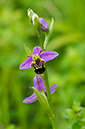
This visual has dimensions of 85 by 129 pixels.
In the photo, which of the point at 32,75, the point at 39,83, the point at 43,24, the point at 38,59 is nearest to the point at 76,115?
the point at 39,83

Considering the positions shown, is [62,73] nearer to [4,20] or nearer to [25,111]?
[25,111]

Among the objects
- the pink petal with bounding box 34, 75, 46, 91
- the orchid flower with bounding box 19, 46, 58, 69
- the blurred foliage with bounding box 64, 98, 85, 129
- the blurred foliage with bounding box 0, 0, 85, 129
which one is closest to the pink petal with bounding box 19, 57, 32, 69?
the orchid flower with bounding box 19, 46, 58, 69

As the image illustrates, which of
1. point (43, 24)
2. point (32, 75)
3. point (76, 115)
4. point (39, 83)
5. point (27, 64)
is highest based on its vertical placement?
point (43, 24)

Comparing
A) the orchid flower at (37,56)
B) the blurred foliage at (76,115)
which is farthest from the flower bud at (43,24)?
the blurred foliage at (76,115)

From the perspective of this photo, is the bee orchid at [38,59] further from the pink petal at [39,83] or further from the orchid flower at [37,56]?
the pink petal at [39,83]

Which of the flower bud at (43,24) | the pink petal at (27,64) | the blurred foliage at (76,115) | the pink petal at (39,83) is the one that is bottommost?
the blurred foliage at (76,115)

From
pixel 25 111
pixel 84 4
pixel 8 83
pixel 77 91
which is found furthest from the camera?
pixel 84 4

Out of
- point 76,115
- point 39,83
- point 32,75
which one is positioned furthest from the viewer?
point 32,75

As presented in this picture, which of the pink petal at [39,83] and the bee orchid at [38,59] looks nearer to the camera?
the bee orchid at [38,59]

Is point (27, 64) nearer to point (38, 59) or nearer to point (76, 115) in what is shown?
point (38, 59)

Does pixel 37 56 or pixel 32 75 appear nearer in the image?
pixel 37 56

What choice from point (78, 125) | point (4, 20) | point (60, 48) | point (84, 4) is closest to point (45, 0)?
point (84, 4)
